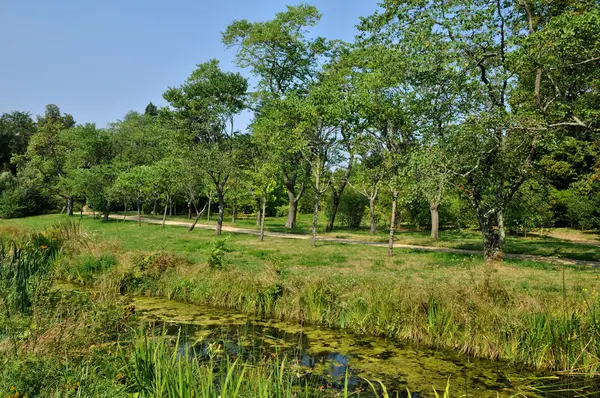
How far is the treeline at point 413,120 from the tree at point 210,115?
10 cm

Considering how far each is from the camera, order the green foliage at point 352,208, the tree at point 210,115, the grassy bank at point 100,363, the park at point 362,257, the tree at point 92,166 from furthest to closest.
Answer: the green foliage at point 352,208, the tree at point 92,166, the tree at point 210,115, the park at point 362,257, the grassy bank at point 100,363

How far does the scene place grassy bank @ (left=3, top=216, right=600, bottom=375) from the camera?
776cm

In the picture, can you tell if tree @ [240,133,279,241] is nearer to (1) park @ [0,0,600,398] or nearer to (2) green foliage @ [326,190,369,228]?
(1) park @ [0,0,600,398]

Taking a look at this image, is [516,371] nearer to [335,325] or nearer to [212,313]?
[335,325]

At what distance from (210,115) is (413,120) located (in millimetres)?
15580

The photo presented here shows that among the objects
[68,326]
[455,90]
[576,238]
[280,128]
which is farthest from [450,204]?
[68,326]

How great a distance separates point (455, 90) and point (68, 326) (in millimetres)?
16113

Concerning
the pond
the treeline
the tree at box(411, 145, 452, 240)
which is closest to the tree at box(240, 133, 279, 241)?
the treeline

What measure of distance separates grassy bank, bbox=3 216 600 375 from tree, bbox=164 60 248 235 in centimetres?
1186

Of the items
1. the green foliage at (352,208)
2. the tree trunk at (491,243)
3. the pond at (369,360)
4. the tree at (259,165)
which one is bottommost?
the pond at (369,360)

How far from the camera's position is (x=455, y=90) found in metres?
17.1

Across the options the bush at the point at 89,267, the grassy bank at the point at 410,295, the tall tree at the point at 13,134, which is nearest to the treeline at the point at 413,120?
the grassy bank at the point at 410,295

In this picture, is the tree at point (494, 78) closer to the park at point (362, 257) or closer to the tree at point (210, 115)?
the park at point (362, 257)

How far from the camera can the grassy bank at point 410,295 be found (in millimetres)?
7762
